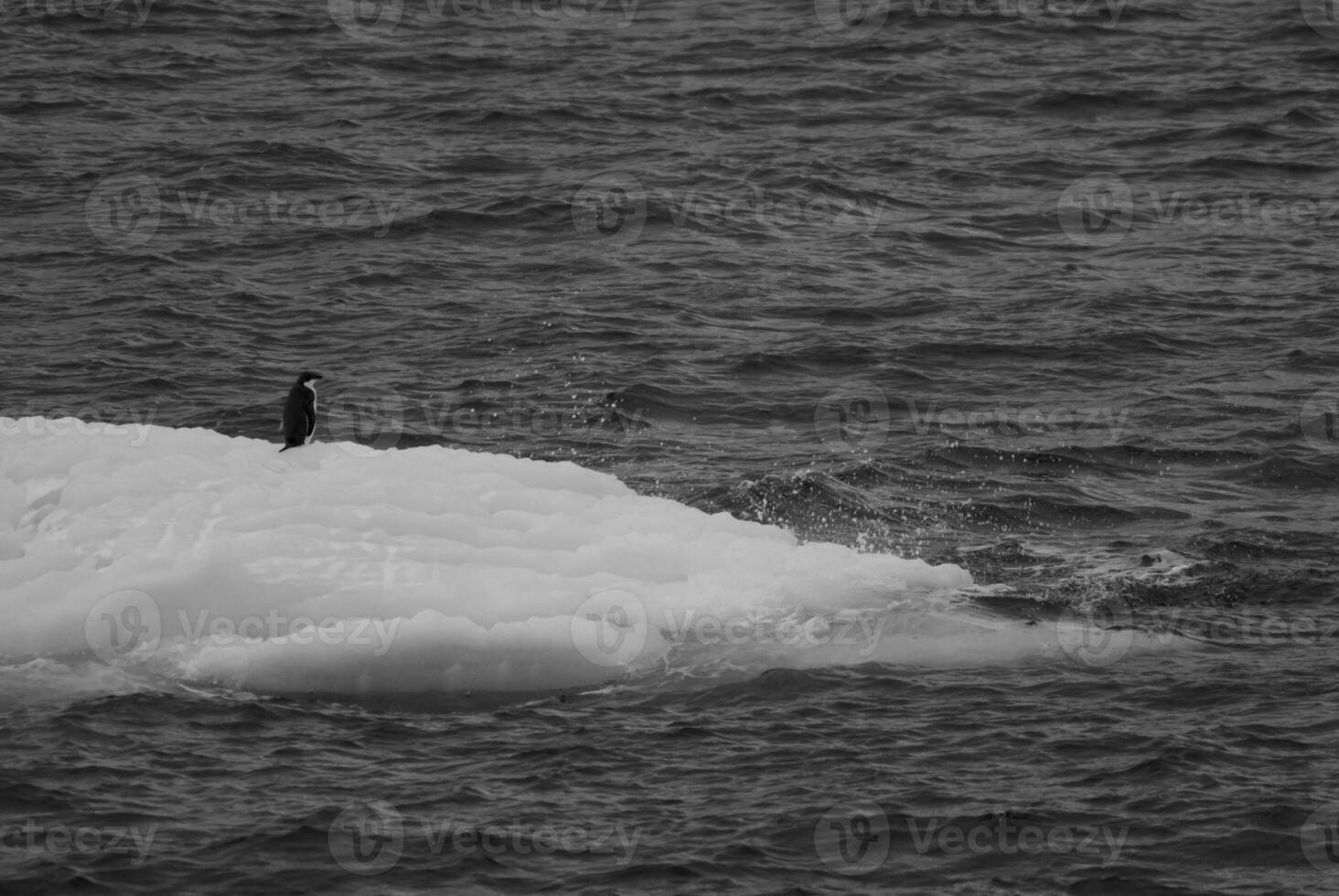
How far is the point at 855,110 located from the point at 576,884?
82.6ft

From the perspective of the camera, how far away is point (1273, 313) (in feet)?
93.4

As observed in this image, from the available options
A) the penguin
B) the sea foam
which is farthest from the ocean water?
the penguin

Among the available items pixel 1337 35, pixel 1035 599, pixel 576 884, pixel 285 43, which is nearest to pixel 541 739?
pixel 576 884

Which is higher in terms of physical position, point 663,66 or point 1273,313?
point 663,66

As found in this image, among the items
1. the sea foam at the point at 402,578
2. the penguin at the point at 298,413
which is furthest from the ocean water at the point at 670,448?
the penguin at the point at 298,413

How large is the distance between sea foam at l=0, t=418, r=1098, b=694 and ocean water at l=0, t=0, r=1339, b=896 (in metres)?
0.05

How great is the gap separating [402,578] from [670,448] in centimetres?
689

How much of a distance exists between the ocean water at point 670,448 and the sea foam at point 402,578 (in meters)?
0.05

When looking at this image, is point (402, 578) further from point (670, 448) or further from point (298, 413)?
point (670, 448)

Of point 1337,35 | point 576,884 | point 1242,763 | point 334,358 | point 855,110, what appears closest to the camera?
point 576,884

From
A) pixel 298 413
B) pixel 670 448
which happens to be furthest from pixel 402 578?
pixel 670 448

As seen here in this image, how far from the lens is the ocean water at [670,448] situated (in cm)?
1539

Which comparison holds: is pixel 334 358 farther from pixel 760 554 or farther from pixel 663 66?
pixel 663 66

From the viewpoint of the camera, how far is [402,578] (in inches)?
700
